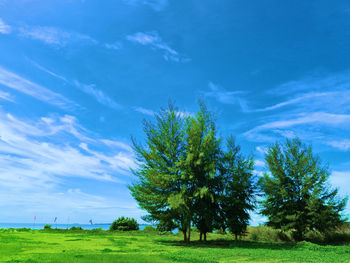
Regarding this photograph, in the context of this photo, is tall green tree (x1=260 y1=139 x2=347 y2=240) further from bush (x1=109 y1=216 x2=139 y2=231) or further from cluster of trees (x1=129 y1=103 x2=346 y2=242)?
bush (x1=109 y1=216 x2=139 y2=231)

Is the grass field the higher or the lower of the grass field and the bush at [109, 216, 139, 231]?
the lower

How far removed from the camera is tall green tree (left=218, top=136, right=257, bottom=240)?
83.4 ft

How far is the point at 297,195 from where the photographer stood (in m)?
29.7

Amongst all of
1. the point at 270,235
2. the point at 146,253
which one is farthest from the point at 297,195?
the point at 146,253

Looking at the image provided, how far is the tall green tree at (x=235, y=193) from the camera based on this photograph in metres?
25.4

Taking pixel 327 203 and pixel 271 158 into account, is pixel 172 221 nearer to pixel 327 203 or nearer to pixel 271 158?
pixel 271 158

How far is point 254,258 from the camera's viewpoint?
14602 mm

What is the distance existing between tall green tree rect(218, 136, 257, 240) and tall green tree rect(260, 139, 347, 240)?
3.51m

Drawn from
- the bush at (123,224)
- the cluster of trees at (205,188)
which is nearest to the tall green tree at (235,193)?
the cluster of trees at (205,188)

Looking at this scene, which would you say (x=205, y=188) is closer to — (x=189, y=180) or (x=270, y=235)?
(x=189, y=180)

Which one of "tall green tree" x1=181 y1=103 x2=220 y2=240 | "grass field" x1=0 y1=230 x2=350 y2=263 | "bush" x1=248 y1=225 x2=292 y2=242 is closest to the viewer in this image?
"grass field" x1=0 y1=230 x2=350 y2=263

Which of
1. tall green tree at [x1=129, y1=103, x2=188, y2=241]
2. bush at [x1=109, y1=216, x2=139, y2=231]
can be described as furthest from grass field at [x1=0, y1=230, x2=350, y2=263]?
bush at [x1=109, y1=216, x2=139, y2=231]

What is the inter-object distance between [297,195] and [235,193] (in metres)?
8.72

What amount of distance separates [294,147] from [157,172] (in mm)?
18179
